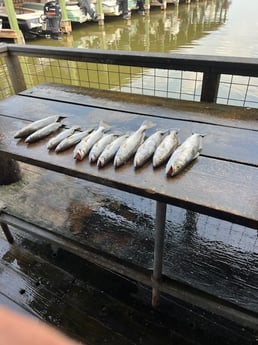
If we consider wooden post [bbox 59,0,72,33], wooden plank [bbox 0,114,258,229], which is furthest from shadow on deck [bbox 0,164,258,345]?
wooden post [bbox 59,0,72,33]

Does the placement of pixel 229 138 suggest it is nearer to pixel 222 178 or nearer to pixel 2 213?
pixel 222 178

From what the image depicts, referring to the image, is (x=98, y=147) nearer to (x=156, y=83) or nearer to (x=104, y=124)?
(x=104, y=124)

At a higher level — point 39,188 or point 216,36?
point 39,188

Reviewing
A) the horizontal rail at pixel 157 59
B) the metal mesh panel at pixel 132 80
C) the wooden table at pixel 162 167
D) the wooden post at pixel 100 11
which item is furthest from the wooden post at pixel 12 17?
the wooden table at pixel 162 167

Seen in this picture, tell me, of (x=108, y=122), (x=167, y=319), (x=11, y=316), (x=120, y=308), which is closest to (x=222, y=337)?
(x=167, y=319)

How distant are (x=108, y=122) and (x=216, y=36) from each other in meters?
15.1

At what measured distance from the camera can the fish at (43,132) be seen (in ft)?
5.57

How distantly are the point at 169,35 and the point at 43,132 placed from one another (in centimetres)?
1638

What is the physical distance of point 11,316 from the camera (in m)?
0.39

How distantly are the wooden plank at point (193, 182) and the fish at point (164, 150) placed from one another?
0.15 ft

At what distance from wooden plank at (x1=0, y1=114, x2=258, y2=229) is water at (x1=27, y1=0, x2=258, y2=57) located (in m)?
10.9

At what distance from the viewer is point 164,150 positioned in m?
1.44

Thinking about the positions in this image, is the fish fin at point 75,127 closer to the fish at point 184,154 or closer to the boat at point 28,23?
the fish at point 184,154

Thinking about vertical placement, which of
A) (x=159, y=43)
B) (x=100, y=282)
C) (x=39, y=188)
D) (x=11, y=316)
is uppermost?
(x=11, y=316)
